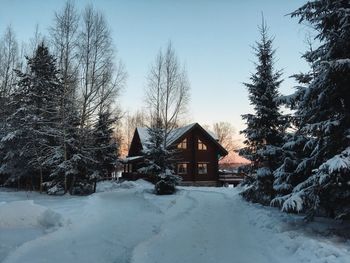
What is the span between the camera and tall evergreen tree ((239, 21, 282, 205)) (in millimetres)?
17812

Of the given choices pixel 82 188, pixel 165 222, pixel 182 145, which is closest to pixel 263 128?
pixel 165 222

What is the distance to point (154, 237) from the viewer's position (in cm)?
1088

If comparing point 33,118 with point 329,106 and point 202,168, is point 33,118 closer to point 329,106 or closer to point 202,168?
point 329,106

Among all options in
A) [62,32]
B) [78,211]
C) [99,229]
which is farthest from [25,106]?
[99,229]

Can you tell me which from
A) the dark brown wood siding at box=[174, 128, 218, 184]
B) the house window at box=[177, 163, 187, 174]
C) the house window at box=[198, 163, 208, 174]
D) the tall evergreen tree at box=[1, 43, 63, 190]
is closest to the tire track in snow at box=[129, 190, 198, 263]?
the tall evergreen tree at box=[1, 43, 63, 190]

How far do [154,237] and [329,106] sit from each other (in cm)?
684

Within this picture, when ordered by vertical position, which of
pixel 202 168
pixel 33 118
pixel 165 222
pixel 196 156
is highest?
pixel 33 118

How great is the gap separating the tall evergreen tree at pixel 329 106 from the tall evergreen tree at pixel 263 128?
23.1ft

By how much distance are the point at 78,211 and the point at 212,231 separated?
5079 millimetres

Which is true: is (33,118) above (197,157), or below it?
above

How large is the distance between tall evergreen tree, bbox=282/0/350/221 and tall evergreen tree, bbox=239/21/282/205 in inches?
277

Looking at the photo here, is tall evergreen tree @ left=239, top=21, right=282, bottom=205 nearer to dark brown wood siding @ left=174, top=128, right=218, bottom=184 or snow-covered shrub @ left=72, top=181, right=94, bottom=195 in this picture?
snow-covered shrub @ left=72, top=181, right=94, bottom=195

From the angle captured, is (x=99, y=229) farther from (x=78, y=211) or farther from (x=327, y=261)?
(x=327, y=261)

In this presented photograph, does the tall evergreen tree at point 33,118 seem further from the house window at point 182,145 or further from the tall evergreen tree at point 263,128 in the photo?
the house window at point 182,145
